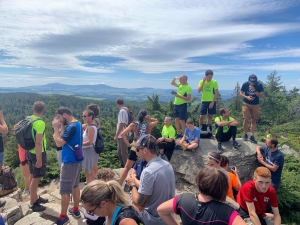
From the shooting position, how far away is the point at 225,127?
22.6ft

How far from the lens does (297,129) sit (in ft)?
57.2

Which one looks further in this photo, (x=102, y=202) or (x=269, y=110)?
(x=269, y=110)

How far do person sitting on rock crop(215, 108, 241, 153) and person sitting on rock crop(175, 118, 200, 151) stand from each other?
0.65 metres

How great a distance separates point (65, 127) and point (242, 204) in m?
3.45

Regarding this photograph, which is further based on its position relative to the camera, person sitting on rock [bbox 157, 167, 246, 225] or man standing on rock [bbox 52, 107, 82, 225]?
man standing on rock [bbox 52, 107, 82, 225]

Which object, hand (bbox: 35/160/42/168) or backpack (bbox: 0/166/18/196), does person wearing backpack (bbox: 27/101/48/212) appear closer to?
hand (bbox: 35/160/42/168)

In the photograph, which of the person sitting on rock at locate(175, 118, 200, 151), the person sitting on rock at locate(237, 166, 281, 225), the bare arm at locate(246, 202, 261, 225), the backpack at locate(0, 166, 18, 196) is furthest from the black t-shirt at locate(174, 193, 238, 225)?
the backpack at locate(0, 166, 18, 196)

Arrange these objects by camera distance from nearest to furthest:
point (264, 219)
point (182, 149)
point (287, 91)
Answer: point (264, 219)
point (182, 149)
point (287, 91)

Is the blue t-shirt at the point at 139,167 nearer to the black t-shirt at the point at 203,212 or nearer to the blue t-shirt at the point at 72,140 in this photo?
the blue t-shirt at the point at 72,140

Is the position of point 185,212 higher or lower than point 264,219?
higher

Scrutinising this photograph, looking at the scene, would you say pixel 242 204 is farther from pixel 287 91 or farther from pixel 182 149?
pixel 287 91

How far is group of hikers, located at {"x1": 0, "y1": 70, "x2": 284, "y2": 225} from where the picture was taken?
Result: 2072mm

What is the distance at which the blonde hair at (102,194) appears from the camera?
2.05m

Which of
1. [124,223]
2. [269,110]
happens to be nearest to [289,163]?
[124,223]
